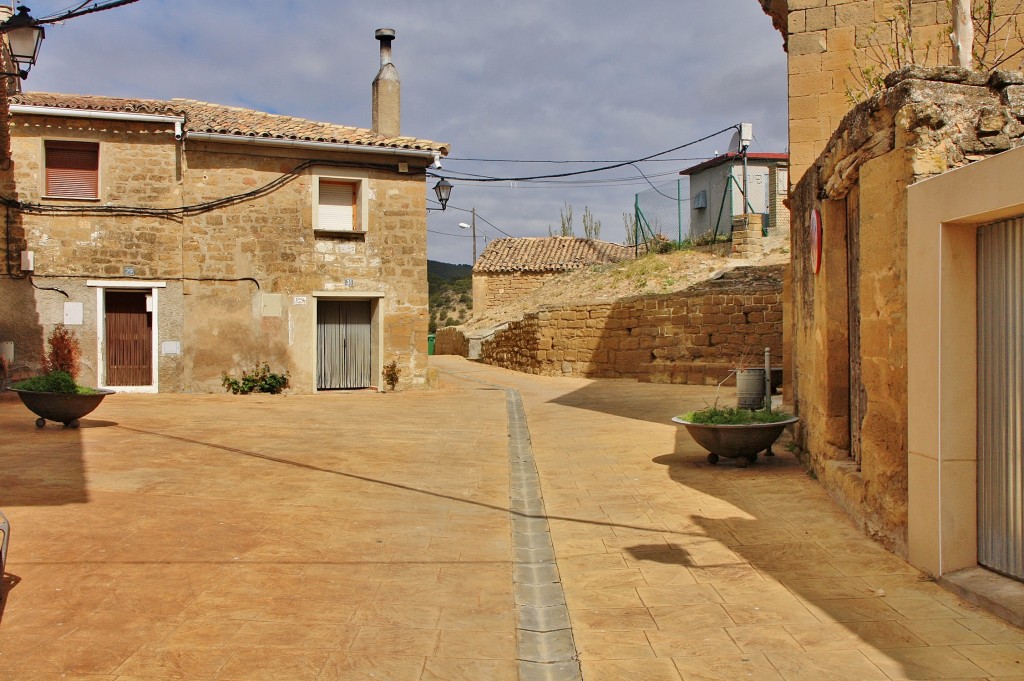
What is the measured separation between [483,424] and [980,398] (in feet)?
28.8

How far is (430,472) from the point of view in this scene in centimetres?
878

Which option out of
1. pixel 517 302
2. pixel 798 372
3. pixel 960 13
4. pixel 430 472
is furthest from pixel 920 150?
pixel 517 302

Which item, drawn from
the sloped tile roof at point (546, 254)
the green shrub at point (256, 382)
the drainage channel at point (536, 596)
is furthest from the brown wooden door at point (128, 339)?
the sloped tile roof at point (546, 254)

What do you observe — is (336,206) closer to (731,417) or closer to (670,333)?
(670,333)

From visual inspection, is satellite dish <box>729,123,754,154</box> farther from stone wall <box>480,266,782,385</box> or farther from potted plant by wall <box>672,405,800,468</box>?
potted plant by wall <box>672,405,800,468</box>

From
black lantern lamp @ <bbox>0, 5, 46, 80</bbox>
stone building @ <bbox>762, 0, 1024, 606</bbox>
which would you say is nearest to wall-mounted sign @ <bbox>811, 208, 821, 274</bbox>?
stone building @ <bbox>762, 0, 1024, 606</bbox>

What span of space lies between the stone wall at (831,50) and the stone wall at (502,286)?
24249mm

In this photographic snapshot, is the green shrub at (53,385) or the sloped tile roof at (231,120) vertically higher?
the sloped tile roof at (231,120)

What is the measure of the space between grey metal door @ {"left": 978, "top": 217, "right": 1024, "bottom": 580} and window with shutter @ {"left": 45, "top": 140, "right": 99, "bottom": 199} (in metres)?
16.5

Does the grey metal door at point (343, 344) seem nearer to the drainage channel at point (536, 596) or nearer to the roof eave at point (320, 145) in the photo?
the roof eave at point (320, 145)

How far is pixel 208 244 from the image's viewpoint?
57.3ft

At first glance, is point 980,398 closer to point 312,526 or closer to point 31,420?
point 312,526

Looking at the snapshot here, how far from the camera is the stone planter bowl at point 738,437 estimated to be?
820 cm

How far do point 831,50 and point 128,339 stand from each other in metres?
13.9
